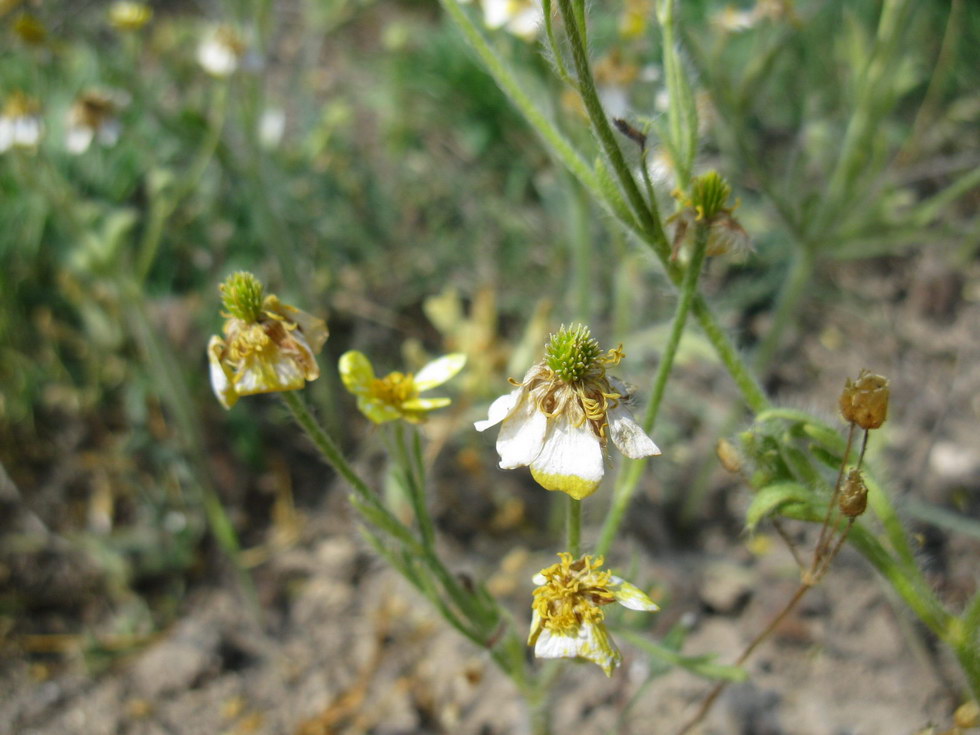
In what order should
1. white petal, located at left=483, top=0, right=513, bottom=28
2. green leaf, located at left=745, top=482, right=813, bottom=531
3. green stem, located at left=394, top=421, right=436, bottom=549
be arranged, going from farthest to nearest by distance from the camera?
white petal, located at left=483, top=0, right=513, bottom=28 < green stem, located at left=394, top=421, right=436, bottom=549 < green leaf, located at left=745, top=482, right=813, bottom=531

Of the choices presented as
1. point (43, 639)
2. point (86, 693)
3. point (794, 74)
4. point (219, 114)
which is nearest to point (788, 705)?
point (86, 693)

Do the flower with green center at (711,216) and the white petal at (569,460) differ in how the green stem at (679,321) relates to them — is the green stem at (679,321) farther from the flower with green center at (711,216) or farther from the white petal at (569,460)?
the white petal at (569,460)

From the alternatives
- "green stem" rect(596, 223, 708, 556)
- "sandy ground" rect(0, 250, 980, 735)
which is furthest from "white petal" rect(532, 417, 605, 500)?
"sandy ground" rect(0, 250, 980, 735)

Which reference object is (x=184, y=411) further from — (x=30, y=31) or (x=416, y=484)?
(x=416, y=484)

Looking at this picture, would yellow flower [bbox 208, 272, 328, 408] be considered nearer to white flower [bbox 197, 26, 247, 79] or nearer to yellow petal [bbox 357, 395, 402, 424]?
yellow petal [bbox 357, 395, 402, 424]

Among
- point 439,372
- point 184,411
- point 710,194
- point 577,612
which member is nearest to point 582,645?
point 577,612

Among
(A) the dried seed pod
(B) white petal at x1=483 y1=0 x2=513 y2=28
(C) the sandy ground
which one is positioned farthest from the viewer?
(C) the sandy ground

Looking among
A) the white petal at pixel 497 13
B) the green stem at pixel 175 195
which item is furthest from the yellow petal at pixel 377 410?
the green stem at pixel 175 195
